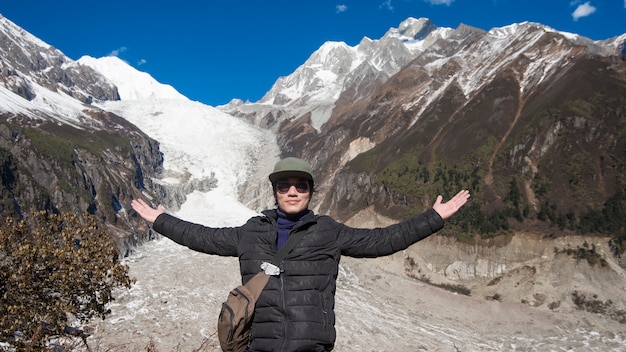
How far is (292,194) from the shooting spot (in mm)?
5086

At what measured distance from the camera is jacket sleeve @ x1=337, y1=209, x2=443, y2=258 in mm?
5113

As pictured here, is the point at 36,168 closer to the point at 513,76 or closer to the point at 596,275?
the point at 596,275

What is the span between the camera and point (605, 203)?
166ft

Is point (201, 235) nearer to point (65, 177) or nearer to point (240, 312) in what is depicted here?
point (240, 312)

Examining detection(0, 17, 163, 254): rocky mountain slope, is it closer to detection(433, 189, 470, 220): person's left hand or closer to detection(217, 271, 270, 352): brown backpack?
detection(217, 271, 270, 352): brown backpack

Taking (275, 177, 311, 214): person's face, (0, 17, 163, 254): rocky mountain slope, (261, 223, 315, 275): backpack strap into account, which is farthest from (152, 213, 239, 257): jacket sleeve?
(0, 17, 163, 254): rocky mountain slope

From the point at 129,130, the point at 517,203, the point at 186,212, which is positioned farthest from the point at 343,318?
the point at 129,130

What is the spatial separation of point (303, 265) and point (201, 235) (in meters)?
1.61

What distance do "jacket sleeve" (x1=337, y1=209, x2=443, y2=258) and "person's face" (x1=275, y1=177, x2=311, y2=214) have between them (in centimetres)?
54

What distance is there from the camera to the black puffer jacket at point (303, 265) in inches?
177

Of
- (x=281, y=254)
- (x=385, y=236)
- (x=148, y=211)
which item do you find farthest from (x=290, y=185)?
(x=148, y=211)

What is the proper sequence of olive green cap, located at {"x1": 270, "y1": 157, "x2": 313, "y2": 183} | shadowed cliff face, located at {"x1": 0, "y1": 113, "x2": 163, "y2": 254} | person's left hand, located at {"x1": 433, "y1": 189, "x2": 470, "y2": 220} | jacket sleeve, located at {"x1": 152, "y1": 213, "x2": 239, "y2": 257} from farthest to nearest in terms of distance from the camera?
shadowed cliff face, located at {"x1": 0, "y1": 113, "x2": 163, "y2": 254} → person's left hand, located at {"x1": 433, "y1": 189, "x2": 470, "y2": 220} → jacket sleeve, located at {"x1": 152, "y1": 213, "x2": 239, "y2": 257} → olive green cap, located at {"x1": 270, "y1": 157, "x2": 313, "y2": 183}

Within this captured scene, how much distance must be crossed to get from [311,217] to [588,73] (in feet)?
255

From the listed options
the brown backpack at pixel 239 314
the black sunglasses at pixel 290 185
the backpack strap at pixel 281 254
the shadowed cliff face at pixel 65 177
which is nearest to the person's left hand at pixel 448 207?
the black sunglasses at pixel 290 185
